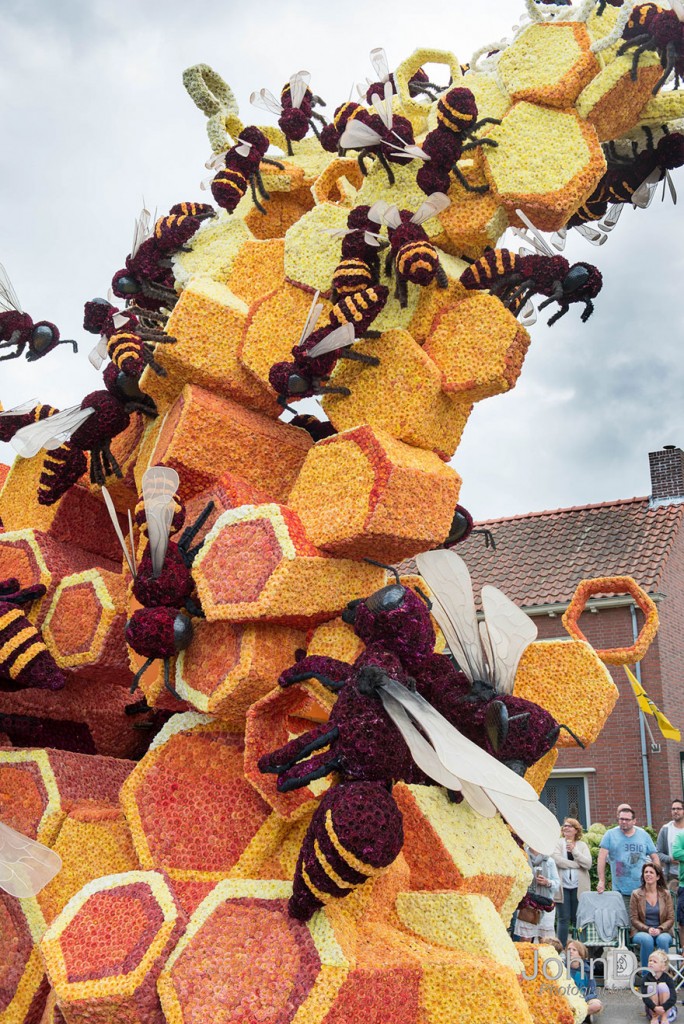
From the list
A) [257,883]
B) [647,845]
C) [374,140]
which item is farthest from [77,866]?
[647,845]

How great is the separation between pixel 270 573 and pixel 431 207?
1749mm

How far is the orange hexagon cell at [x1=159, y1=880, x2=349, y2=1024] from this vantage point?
10.0 ft

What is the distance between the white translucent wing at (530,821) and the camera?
269 cm

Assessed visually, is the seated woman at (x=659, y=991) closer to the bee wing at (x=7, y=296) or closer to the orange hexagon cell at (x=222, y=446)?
the orange hexagon cell at (x=222, y=446)

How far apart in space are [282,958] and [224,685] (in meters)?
1.01

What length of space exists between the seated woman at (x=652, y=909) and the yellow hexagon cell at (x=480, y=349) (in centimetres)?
377

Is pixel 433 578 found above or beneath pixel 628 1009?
above

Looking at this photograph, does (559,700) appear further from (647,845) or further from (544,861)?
(647,845)

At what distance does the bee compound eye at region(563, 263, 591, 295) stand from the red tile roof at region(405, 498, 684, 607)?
26.3 ft

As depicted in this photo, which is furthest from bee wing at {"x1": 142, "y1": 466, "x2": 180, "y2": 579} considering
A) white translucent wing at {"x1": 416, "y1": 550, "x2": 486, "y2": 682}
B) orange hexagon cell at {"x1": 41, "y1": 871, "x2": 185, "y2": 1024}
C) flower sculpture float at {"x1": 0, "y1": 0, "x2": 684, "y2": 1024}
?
orange hexagon cell at {"x1": 41, "y1": 871, "x2": 185, "y2": 1024}

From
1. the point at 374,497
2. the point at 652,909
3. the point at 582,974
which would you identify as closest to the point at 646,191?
the point at 374,497

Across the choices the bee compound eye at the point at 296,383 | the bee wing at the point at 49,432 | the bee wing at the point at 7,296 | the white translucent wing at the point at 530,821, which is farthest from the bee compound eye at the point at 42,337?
the white translucent wing at the point at 530,821

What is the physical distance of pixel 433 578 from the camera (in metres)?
3.54

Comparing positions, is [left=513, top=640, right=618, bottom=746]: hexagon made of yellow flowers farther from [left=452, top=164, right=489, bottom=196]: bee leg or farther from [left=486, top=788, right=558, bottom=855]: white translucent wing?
[left=452, top=164, right=489, bottom=196]: bee leg
